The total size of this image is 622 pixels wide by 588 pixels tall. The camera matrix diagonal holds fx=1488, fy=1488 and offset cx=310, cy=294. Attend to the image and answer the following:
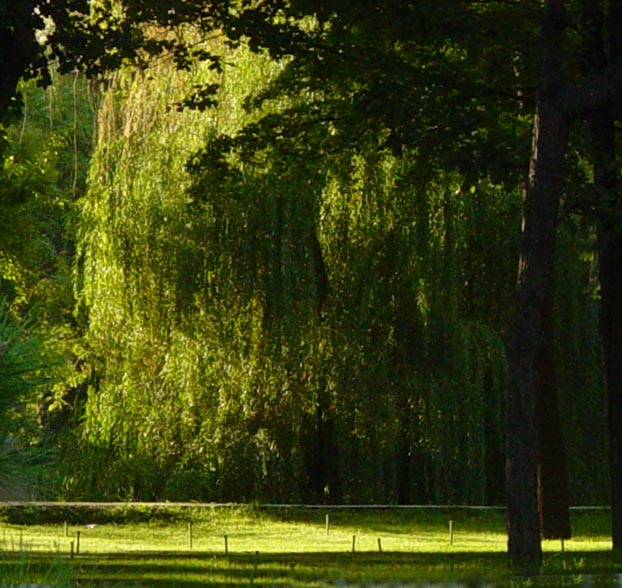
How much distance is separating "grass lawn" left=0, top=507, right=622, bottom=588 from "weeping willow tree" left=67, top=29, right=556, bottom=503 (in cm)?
107

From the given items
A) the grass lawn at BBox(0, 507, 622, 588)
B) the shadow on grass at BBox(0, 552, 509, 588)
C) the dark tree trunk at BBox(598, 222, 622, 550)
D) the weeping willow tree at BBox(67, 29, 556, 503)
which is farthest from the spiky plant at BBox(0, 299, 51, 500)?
the weeping willow tree at BBox(67, 29, 556, 503)

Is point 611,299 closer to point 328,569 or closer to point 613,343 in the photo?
point 613,343

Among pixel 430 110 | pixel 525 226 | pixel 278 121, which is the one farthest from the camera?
pixel 278 121

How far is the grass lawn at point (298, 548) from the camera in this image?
1365cm

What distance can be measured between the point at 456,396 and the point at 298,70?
7.55m

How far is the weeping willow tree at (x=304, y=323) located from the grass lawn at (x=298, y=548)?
1068 mm

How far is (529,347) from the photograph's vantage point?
15.1 m

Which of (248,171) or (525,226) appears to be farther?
(248,171)

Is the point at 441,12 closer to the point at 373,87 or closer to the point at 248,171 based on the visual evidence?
the point at 373,87

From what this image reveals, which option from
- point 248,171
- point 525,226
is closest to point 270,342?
point 248,171

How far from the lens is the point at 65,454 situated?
1114 inches

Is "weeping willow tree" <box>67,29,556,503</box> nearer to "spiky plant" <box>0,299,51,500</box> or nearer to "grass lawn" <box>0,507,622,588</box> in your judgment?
"grass lawn" <box>0,507,622,588</box>

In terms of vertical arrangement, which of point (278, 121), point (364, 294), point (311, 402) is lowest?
point (311, 402)

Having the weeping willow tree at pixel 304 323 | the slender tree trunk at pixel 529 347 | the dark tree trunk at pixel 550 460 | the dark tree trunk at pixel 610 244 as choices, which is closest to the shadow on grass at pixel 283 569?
the slender tree trunk at pixel 529 347
